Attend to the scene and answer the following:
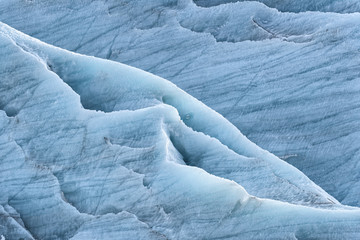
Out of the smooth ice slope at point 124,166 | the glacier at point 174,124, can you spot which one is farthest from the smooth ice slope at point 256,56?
the smooth ice slope at point 124,166

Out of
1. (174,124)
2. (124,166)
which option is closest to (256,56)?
(174,124)

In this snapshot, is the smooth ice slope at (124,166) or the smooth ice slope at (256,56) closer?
the smooth ice slope at (124,166)

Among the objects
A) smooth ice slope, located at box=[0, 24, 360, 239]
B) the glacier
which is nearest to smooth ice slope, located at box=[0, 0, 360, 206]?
the glacier

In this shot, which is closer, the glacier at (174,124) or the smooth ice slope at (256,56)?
the glacier at (174,124)

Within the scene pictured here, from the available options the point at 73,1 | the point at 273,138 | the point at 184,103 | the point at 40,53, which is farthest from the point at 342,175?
the point at 73,1

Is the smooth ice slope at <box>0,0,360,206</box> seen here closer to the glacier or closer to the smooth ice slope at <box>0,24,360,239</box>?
the glacier

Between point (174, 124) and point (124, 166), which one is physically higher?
point (174, 124)

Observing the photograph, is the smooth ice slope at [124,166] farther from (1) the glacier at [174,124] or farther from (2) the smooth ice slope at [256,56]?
(2) the smooth ice slope at [256,56]

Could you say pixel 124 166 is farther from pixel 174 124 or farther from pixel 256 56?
pixel 256 56
